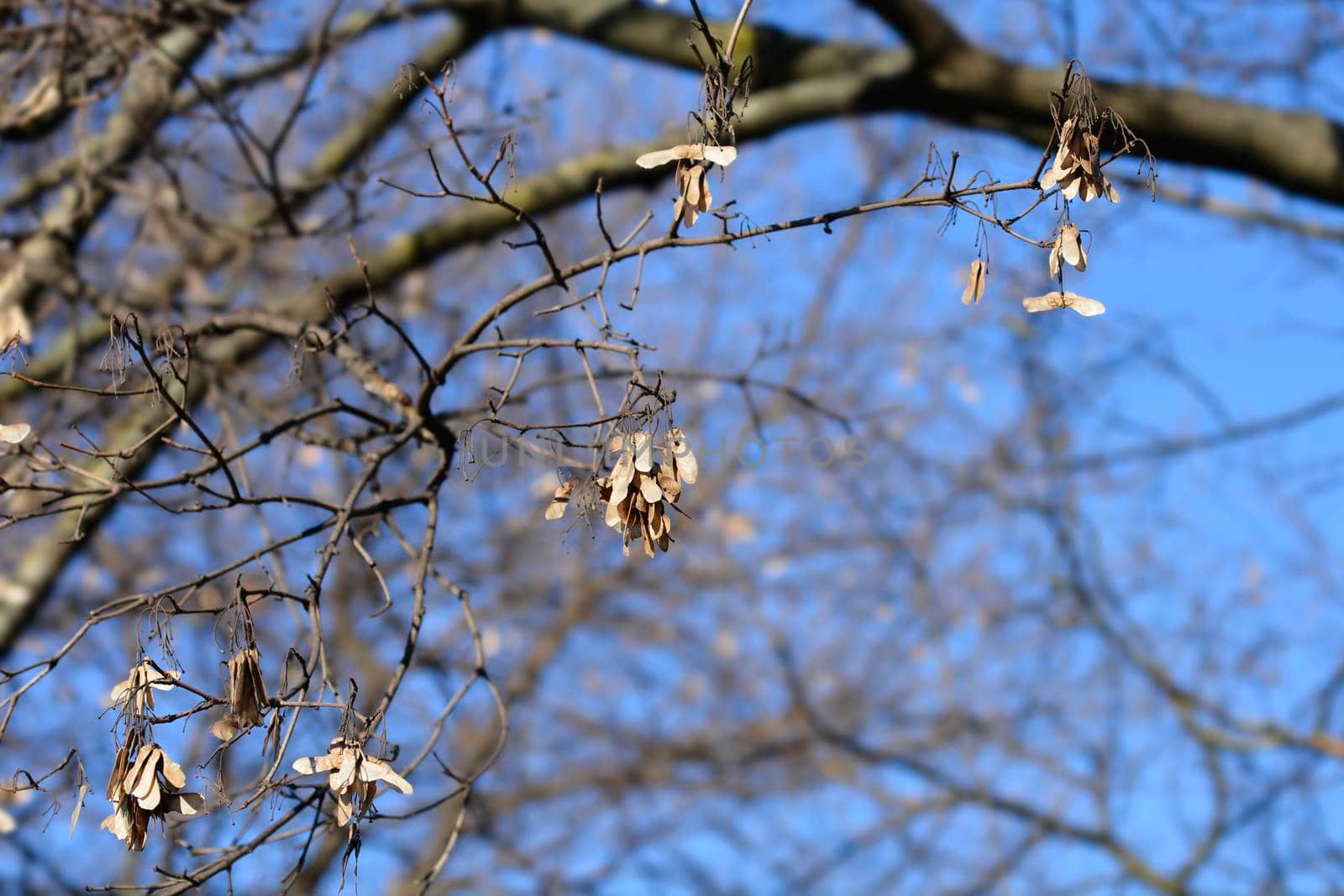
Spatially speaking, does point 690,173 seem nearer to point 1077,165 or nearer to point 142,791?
point 1077,165

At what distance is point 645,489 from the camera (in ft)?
4.54

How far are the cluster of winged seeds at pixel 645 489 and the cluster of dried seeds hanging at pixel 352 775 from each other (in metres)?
0.37

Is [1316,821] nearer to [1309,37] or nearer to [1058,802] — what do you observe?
[1058,802]

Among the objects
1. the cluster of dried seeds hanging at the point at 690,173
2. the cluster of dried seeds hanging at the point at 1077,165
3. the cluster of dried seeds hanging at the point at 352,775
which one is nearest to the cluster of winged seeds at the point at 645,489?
the cluster of dried seeds hanging at the point at 690,173

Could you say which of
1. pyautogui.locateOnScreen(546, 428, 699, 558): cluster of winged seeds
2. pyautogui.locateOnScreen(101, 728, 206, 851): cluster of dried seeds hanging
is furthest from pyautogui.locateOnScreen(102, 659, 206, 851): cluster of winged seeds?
pyautogui.locateOnScreen(546, 428, 699, 558): cluster of winged seeds

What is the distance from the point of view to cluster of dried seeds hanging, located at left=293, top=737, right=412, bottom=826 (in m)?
1.38

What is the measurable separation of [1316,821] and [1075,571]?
1621 mm

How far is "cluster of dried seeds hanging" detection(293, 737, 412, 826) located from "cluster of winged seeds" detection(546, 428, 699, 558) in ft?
1.20

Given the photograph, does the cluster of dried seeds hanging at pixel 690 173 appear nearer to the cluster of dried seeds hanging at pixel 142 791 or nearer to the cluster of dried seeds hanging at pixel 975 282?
the cluster of dried seeds hanging at pixel 975 282

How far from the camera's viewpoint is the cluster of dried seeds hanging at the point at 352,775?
1.38m

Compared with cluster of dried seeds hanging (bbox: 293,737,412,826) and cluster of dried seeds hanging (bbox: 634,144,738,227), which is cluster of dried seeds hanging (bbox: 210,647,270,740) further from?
cluster of dried seeds hanging (bbox: 634,144,738,227)

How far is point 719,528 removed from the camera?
7.50m

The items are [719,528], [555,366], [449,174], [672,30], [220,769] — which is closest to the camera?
[220,769]

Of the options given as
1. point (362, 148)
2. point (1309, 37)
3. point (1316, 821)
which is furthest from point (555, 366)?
point (1316, 821)
